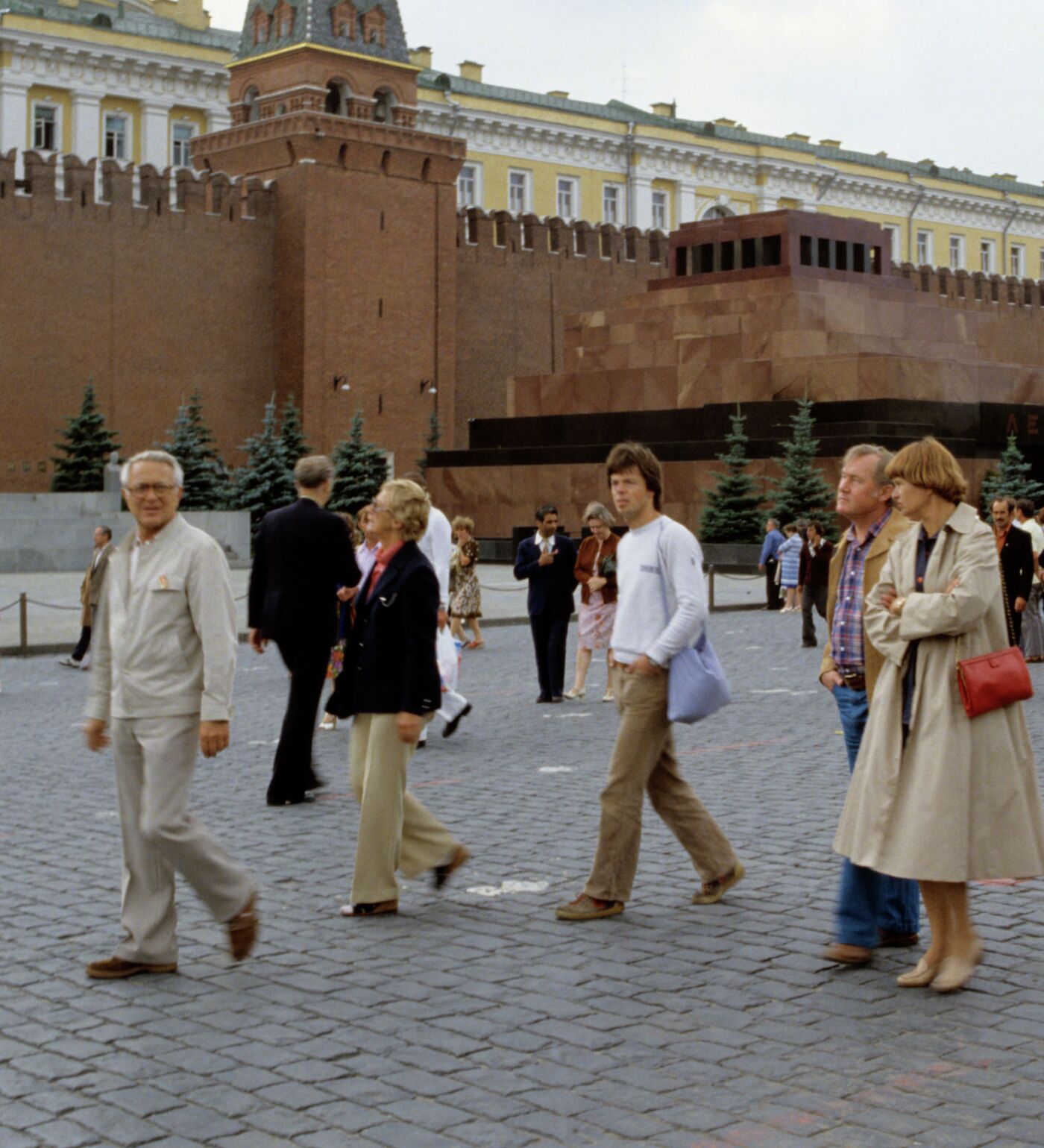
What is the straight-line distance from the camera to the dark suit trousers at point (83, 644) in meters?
13.9

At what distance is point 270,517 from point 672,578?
2986 millimetres

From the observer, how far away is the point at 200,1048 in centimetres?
403

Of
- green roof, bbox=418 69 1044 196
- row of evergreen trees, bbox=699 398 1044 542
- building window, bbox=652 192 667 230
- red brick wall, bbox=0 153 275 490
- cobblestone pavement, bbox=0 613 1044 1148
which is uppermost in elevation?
green roof, bbox=418 69 1044 196

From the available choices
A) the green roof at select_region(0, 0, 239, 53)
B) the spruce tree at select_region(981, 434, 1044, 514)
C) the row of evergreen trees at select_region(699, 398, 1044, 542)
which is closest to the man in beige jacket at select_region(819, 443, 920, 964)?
the row of evergreen trees at select_region(699, 398, 1044, 542)

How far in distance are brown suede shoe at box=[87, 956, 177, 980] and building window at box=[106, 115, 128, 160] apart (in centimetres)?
4237

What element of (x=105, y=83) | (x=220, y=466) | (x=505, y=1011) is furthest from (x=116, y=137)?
(x=505, y=1011)

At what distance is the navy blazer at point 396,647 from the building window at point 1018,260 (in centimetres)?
6364

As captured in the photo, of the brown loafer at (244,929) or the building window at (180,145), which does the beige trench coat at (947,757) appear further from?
the building window at (180,145)

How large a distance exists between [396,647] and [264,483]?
26.0m

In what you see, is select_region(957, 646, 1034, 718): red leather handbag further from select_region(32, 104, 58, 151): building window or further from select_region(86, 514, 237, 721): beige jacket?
select_region(32, 104, 58, 151): building window

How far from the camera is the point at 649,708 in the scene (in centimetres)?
526

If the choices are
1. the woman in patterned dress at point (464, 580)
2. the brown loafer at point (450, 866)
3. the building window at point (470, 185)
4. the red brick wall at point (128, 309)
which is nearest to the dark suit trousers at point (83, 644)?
the woman in patterned dress at point (464, 580)

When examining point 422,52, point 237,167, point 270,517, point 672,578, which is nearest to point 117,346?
point 237,167

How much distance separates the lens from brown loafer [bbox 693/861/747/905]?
17.9 feet
